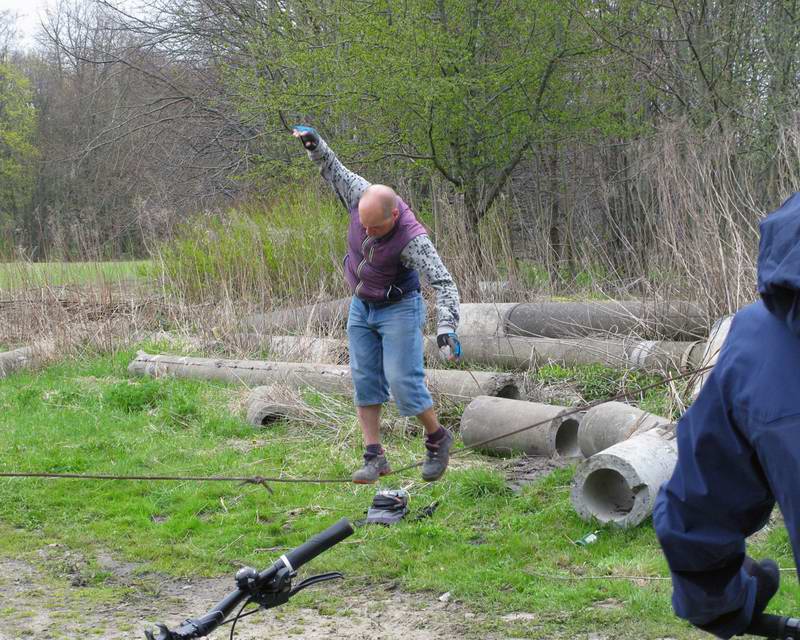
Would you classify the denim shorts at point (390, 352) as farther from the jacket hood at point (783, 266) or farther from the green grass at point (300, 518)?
the jacket hood at point (783, 266)

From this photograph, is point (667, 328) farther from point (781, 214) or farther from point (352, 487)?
point (781, 214)

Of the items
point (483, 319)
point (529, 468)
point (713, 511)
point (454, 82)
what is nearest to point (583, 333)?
point (483, 319)

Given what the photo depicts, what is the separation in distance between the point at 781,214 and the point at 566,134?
1499cm

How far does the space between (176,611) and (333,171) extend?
3.05 m

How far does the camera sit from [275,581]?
214cm

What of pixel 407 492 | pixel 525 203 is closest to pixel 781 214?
pixel 407 492

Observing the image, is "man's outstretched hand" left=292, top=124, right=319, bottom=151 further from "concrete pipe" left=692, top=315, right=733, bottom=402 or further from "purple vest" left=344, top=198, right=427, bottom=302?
"concrete pipe" left=692, top=315, right=733, bottom=402

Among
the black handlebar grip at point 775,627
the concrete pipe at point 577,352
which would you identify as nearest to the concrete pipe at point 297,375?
the concrete pipe at point 577,352

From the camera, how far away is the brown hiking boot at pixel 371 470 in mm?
6492

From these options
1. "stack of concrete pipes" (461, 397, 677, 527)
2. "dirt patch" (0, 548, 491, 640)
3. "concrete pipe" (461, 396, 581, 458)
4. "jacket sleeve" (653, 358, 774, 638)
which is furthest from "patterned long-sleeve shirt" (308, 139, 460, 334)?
"jacket sleeve" (653, 358, 774, 638)

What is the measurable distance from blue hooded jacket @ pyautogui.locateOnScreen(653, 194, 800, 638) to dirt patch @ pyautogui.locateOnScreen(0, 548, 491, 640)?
3239 mm

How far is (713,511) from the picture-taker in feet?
5.84

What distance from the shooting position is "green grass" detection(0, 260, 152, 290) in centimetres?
1388

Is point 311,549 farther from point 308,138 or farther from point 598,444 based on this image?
point 598,444
